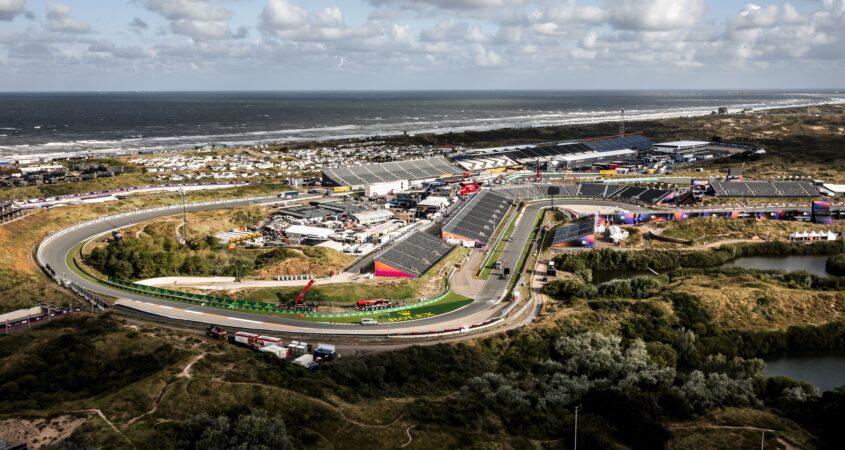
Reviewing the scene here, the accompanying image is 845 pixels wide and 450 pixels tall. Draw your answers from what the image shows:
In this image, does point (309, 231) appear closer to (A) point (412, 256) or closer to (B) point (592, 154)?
(A) point (412, 256)

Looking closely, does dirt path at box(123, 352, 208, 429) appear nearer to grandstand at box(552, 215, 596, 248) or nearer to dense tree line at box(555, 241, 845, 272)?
dense tree line at box(555, 241, 845, 272)

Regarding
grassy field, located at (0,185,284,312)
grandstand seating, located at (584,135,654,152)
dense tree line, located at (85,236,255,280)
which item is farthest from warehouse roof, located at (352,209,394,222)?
grandstand seating, located at (584,135,654,152)

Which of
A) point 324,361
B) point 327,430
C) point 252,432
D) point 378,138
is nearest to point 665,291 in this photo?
point 324,361

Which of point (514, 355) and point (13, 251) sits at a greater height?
point (13, 251)

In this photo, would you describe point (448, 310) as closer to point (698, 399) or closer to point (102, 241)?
point (698, 399)

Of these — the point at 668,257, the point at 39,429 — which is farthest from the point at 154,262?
the point at 668,257

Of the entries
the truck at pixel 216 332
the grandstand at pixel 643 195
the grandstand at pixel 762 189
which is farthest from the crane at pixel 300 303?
the grandstand at pixel 762 189
